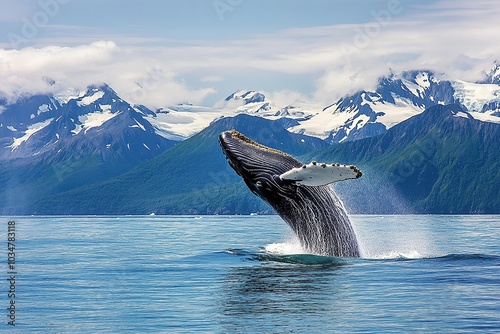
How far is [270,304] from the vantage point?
11172 mm

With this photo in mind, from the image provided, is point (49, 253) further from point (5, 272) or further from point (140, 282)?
point (140, 282)

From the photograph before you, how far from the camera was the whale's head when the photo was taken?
43.6ft

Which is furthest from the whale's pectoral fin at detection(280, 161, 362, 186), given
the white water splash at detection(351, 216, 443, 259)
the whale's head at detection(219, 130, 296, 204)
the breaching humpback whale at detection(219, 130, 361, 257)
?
the white water splash at detection(351, 216, 443, 259)

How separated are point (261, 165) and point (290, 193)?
2.02 feet

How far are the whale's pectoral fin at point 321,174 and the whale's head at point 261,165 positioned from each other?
86 centimetres

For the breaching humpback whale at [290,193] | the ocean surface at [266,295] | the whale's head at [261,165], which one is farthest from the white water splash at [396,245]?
the whale's head at [261,165]

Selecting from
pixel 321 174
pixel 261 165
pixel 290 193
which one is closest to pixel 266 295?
pixel 321 174

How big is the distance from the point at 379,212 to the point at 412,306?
15612 cm

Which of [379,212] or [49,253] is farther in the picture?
[379,212]

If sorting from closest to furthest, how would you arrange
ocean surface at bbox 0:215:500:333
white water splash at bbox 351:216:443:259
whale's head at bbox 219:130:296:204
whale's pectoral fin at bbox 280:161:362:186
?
ocean surface at bbox 0:215:500:333 → whale's pectoral fin at bbox 280:161:362:186 → whale's head at bbox 219:130:296:204 → white water splash at bbox 351:216:443:259

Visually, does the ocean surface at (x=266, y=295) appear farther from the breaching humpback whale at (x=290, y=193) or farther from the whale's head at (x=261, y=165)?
the whale's head at (x=261, y=165)

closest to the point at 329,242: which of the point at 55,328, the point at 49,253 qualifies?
the point at 55,328

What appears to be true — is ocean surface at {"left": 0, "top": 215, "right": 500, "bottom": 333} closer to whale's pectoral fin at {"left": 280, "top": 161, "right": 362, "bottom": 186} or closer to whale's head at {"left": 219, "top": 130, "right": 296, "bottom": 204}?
whale's head at {"left": 219, "top": 130, "right": 296, "bottom": 204}

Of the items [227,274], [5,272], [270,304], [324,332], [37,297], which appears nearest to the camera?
[324,332]
